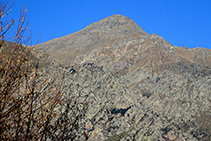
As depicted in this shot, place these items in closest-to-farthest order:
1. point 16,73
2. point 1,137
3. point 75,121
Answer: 1. point 1,137
2. point 16,73
3. point 75,121

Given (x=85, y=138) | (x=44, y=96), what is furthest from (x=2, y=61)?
(x=85, y=138)

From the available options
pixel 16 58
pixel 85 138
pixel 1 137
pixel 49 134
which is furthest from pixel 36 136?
pixel 16 58

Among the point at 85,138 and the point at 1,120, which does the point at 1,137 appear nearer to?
the point at 1,120

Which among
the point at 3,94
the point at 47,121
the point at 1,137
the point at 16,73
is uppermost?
the point at 16,73

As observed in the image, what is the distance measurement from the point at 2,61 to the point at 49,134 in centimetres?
246

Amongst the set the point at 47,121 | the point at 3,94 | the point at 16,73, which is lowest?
the point at 47,121

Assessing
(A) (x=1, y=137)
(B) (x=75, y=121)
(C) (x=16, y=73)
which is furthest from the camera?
(B) (x=75, y=121)

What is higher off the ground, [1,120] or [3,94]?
[3,94]

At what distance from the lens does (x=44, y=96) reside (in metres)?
7.84

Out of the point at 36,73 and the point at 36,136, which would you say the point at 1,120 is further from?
the point at 36,73

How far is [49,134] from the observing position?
7691 millimetres

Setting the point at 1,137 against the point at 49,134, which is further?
the point at 49,134

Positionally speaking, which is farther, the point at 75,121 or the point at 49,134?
the point at 75,121

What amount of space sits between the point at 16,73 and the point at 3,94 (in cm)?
69
